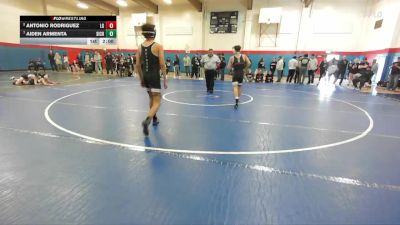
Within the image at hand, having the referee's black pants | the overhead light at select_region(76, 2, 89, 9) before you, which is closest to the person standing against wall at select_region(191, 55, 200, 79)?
the referee's black pants

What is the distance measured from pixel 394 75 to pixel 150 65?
1409 cm

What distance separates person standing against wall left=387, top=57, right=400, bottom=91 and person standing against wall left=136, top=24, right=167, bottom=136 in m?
13.5

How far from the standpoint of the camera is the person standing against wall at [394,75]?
12268 mm

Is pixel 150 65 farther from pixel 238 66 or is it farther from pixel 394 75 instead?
pixel 394 75

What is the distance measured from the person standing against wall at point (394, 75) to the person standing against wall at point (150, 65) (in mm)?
13534

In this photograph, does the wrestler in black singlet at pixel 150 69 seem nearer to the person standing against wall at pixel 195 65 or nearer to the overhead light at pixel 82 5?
the person standing against wall at pixel 195 65

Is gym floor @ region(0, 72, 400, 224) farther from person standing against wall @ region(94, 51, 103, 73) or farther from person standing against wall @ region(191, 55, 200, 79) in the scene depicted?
person standing against wall @ region(94, 51, 103, 73)

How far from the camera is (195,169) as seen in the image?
10.2ft

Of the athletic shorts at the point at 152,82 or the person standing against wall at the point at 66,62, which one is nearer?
the athletic shorts at the point at 152,82

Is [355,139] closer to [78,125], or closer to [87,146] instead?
[87,146]

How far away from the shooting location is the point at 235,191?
2.62m

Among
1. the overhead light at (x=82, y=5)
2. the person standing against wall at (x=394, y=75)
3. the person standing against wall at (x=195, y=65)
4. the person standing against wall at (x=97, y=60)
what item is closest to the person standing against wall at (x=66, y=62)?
the person standing against wall at (x=97, y=60)

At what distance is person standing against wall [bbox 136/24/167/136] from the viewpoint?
13.9 feet

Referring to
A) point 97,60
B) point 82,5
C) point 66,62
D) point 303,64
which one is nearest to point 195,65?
point 303,64
